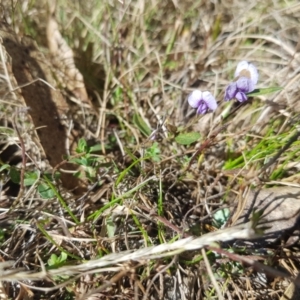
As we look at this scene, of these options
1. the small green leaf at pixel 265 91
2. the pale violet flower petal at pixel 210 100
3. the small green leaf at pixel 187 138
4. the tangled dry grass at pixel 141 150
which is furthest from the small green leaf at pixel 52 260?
the small green leaf at pixel 265 91

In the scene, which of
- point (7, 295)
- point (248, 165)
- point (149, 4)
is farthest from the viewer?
point (149, 4)

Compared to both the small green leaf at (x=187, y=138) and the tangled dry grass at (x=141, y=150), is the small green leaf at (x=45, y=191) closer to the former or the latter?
the tangled dry grass at (x=141, y=150)

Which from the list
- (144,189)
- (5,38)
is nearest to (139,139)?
(144,189)

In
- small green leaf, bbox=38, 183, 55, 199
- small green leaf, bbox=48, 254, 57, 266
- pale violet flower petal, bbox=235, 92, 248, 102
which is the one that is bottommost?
small green leaf, bbox=48, 254, 57, 266

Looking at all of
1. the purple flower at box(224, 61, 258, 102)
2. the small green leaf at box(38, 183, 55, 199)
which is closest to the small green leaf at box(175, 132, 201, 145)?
the purple flower at box(224, 61, 258, 102)

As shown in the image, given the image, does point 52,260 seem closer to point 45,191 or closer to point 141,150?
point 45,191

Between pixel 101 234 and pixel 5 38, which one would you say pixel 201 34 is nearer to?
pixel 5 38

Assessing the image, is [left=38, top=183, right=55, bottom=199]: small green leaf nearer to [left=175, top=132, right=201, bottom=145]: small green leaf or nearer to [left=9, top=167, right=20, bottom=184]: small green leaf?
[left=9, top=167, right=20, bottom=184]: small green leaf

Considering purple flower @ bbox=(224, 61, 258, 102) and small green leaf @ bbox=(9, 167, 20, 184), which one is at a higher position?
purple flower @ bbox=(224, 61, 258, 102)
